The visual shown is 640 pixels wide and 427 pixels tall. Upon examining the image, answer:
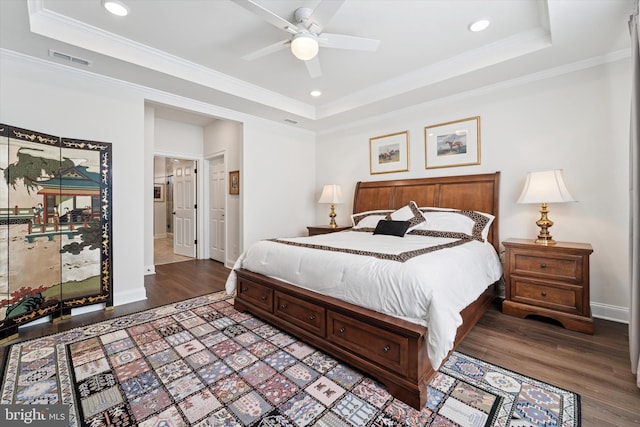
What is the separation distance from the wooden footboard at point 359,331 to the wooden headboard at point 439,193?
1.22 metres

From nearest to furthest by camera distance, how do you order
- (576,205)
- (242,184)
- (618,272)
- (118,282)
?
(618,272), (576,205), (118,282), (242,184)

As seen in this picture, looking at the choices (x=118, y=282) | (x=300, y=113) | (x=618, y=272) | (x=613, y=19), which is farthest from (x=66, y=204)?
(x=618, y=272)

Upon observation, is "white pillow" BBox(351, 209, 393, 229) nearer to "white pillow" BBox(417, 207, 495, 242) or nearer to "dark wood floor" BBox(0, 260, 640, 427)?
"white pillow" BBox(417, 207, 495, 242)

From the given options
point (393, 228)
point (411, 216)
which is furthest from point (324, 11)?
point (411, 216)

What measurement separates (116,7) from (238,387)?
10.0ft

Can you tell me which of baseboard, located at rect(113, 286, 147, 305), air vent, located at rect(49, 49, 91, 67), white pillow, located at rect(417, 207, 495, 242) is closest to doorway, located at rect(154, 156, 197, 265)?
baseboard, located at rect(113, 286, 147, 305)

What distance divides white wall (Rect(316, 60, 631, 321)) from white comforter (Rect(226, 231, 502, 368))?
97cm

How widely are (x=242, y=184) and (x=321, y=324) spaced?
2.98 m

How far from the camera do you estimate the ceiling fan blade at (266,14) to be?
1842 mm

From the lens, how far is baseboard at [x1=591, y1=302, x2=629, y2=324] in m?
2.65

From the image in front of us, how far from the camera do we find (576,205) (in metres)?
2.90

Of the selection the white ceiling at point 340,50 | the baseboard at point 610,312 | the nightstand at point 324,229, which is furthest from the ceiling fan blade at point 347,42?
the baseboard at point 610,312

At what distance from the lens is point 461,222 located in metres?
3.22

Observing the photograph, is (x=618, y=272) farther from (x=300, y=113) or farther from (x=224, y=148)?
(x=224, y=148)
